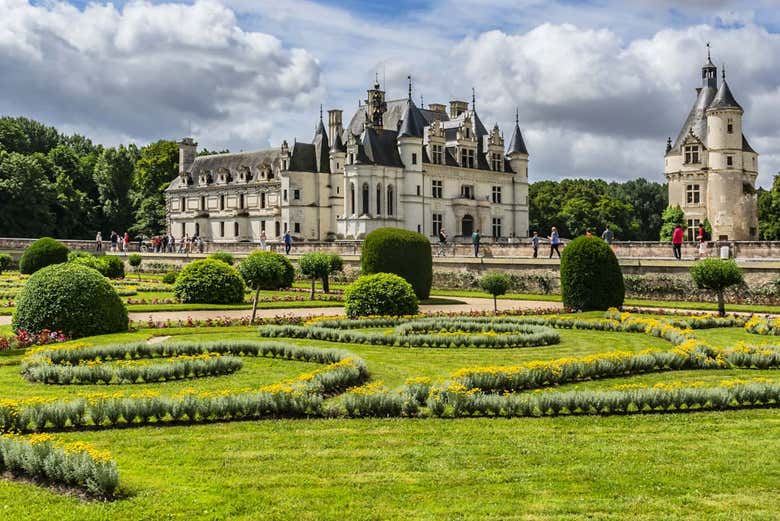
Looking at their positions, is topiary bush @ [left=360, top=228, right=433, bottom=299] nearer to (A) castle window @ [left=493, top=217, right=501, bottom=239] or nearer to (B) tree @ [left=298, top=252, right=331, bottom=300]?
(B) tree @ [left=298, top=252, right=331, bottom=300]

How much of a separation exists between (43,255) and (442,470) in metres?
38.8

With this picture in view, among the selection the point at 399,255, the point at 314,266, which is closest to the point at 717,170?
the point at 399,255

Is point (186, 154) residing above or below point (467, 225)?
above

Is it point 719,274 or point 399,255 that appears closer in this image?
point 719,274

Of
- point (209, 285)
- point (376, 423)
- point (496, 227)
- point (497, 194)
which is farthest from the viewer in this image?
point (497, 194)

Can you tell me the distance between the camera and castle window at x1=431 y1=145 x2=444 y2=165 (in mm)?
66875

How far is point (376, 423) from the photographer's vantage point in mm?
10516

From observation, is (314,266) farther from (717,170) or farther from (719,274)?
(717,170)

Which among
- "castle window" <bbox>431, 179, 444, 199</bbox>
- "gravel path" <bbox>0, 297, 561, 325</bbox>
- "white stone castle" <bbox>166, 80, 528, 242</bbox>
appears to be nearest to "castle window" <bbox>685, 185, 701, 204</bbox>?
"white stone castle" <bbox>166, 80, 528, 242</bbox>

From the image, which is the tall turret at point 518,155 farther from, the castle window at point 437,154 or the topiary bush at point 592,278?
the topiary bush at point 592,278

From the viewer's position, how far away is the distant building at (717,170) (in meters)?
58.1

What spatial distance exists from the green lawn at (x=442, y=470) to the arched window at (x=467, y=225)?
57.8 metres

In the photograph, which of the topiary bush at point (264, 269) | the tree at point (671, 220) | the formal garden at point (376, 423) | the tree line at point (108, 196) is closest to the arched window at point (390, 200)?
the tree at point (671, 220)

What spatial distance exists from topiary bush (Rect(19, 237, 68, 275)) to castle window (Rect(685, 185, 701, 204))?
40.5m
